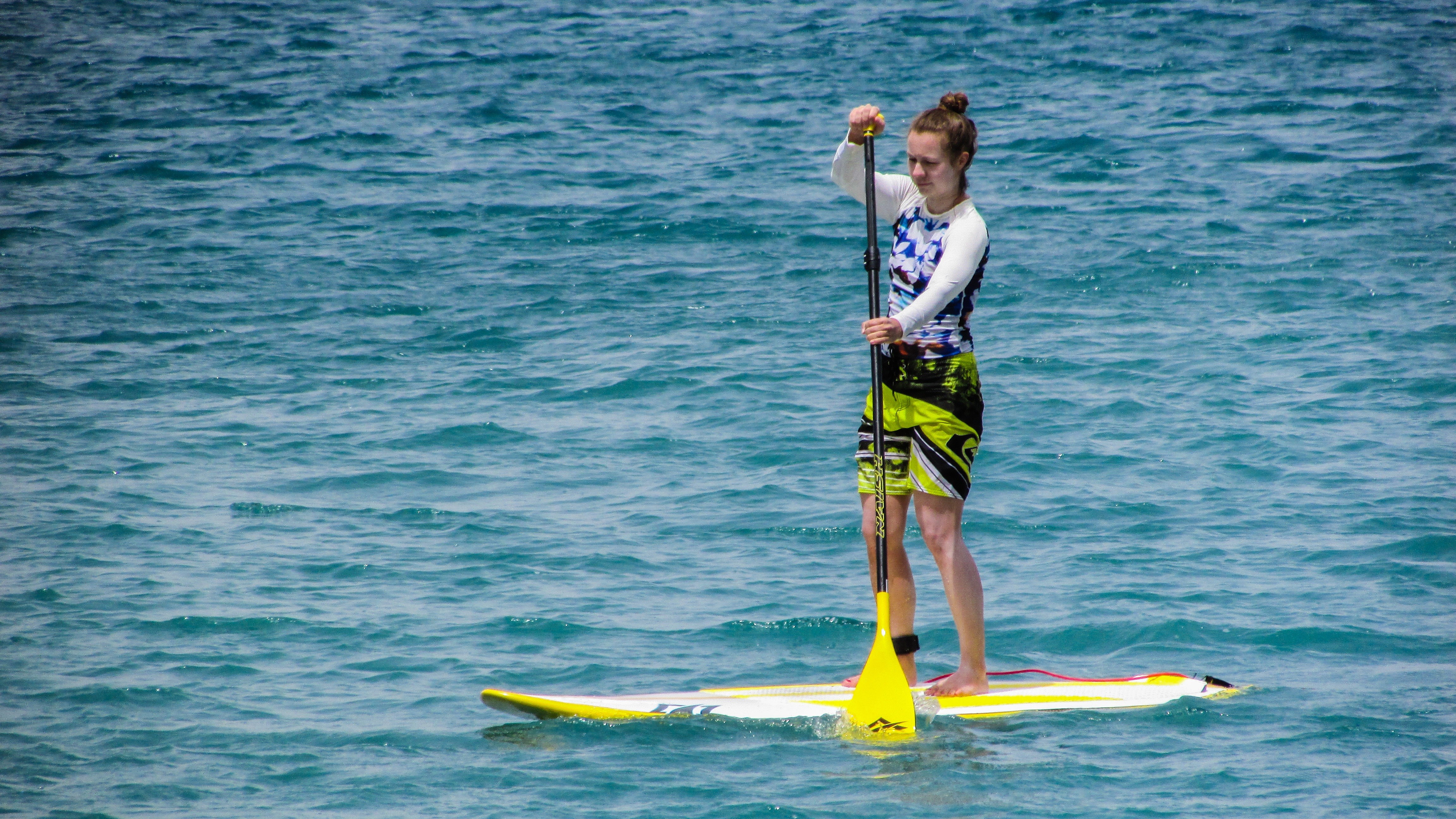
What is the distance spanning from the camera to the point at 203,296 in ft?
40.3

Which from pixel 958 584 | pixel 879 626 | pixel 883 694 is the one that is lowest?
pixel 883 694

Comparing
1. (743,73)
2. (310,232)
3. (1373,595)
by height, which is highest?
(743,73)

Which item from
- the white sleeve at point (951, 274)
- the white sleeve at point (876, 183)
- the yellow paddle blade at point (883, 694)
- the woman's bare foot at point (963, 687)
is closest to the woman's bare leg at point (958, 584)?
the woman's bare foot at point (963, 687)

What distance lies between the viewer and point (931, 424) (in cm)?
484

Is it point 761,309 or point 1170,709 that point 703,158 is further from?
point 1170,709

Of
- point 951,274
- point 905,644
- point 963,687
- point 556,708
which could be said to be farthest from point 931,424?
point 556,708

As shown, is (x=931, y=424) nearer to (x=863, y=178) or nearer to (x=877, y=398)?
(x=877, y=398)

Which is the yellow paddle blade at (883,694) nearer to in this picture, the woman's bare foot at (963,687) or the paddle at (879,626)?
the paddle at (879,626)

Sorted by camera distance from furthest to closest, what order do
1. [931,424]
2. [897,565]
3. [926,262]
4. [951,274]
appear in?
Answer: [897,565]
[931,424]
[926,262]
[951,274]

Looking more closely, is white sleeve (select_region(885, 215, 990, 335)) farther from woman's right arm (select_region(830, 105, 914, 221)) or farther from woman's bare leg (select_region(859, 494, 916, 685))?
woman's bare leg (select_region(859, 494, 916, 685))

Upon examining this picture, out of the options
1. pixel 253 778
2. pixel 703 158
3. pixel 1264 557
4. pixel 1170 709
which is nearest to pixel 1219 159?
pixel 703 158

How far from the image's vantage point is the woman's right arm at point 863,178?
481cm

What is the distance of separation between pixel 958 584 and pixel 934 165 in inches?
58.8

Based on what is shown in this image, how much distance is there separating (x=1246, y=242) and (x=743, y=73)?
8717 millimetres
